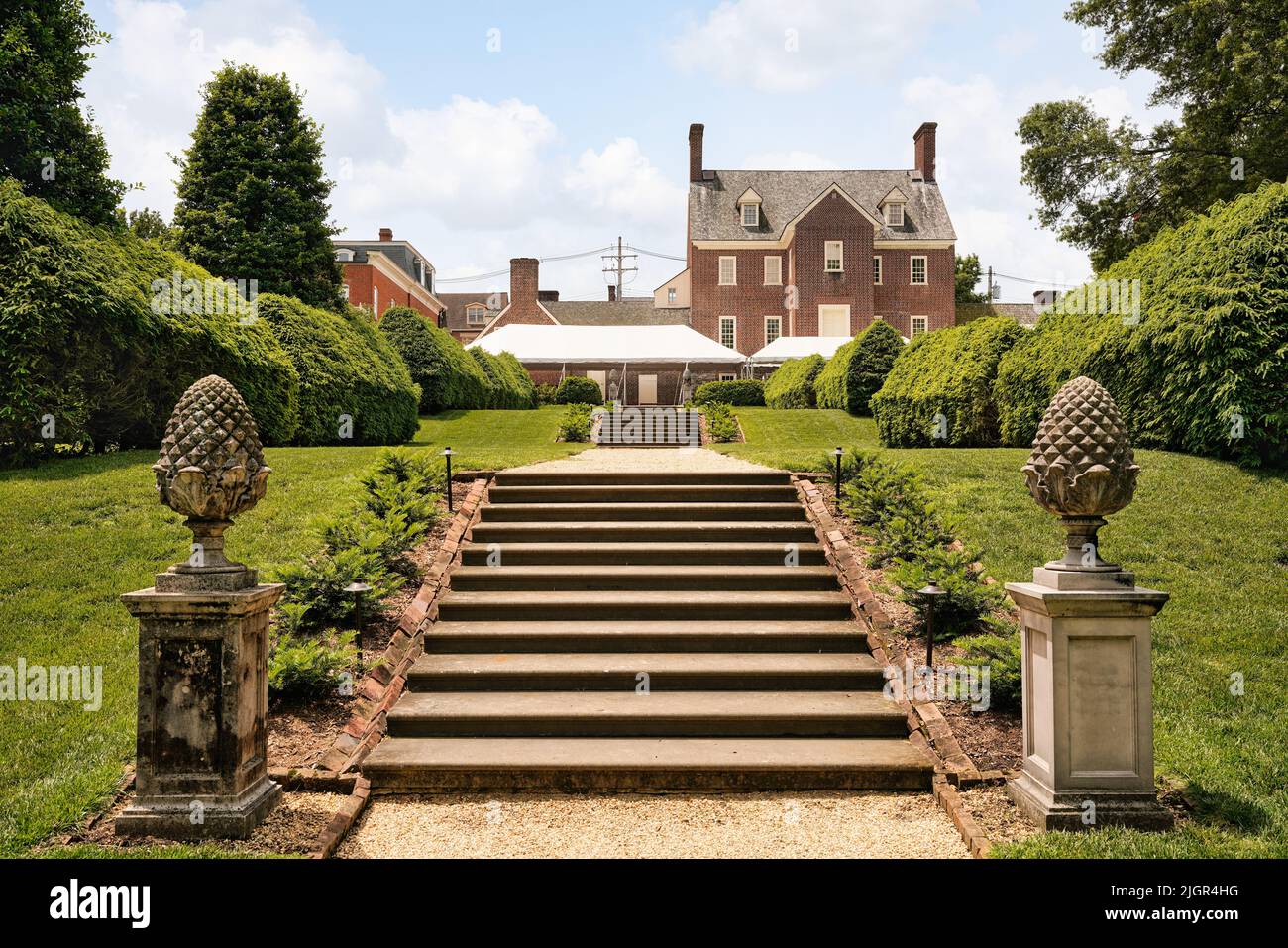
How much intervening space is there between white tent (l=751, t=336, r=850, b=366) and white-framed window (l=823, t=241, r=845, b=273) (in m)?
7.43

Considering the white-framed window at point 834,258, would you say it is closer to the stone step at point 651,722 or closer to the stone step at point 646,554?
the stone step at point 646,554

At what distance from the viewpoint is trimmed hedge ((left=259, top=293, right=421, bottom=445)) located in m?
14.9

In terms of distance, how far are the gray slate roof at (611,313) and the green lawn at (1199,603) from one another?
40.9 m

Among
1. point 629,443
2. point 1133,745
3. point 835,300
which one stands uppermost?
point 835,300

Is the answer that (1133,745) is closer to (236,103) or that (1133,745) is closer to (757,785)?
(757,785)

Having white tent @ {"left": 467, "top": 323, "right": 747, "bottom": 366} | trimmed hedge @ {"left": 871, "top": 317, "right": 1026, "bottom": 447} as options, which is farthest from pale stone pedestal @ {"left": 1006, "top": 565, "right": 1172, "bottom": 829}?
white tent @ {"left": 467, "top": 323, "right": 747, "bottom": 366}

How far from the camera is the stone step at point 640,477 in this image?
9742mm

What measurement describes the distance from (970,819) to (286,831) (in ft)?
12.4

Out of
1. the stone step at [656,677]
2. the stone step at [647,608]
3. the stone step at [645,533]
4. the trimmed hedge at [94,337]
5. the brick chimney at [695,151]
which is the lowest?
the stone step at [656,677]

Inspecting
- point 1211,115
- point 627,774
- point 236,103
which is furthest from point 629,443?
point 1211,115

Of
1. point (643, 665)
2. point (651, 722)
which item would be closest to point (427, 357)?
point (643, 665)

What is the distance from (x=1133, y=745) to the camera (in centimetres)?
437

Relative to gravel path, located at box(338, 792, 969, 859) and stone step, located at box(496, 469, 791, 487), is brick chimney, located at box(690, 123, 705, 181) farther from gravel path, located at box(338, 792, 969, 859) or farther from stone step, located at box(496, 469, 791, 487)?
gravel path, located at box(338, 792, 969, 859)

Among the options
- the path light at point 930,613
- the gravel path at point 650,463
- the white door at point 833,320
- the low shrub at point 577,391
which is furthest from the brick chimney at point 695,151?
the path light at point 930,613
